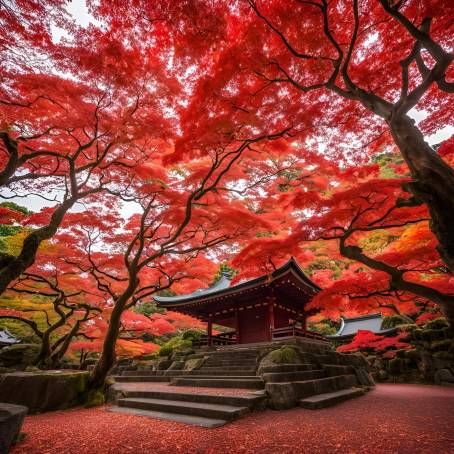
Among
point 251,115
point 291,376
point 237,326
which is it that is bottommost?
point 291,376

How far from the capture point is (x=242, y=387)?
25.3 feet

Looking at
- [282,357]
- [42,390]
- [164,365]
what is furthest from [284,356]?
[164,365]

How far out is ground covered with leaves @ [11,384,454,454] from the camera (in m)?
3.85

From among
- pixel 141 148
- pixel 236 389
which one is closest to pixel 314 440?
pixel 236 389

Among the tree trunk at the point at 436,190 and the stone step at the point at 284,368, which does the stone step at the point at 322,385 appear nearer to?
the stone step at the point at 284,368

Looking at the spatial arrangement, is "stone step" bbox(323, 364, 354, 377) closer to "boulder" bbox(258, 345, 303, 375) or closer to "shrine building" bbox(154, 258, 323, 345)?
"boulder" bbox(258, 345, 303, 375)

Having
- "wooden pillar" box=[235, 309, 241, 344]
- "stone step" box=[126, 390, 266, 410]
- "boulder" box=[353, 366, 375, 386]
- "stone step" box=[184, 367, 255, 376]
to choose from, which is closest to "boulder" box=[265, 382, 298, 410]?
"stone step" box=[126, 390, 266, 410]

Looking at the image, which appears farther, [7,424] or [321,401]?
[321,401]

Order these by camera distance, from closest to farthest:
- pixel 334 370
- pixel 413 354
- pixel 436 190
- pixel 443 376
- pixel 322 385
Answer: pixel 436 190
pixel 322 385
pixel 334 370
pixel 443 376
pixel 413 354

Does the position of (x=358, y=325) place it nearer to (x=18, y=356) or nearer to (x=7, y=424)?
(x=18, y=356)

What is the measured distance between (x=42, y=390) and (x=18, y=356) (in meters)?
11.6

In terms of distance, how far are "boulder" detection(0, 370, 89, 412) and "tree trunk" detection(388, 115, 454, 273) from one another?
9121mm

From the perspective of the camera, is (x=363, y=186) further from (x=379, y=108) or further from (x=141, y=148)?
(x=141, y=148)

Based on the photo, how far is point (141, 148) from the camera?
9422mm
